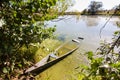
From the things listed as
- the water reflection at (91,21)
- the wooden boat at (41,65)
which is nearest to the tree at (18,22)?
the wooden boat at (41,65)

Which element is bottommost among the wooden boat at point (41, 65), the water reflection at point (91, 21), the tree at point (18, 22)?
the water reflection at point (91, 21)

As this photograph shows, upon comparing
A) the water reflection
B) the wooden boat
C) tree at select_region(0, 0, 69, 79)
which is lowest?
the water reflection

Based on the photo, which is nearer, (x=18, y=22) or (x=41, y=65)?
(x=18, y=22)

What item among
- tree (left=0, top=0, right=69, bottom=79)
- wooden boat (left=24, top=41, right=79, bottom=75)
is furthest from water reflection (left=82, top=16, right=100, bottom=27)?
tree (left=0, top=0, right=69, bottom=79)

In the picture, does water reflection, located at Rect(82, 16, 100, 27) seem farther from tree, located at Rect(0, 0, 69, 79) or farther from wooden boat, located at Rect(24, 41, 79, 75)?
tree, located at Rect(0, 0, 69, 79)

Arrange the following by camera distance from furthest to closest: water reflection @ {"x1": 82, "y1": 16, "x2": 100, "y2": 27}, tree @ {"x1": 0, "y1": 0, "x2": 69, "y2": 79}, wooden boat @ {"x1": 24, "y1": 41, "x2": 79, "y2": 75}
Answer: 1. water reflection @ {"x1": 82, "y1": 16, "x2": 100, "y2": 27}
2. wooden boat @ {"x1": 24, "y1": 41, "x2": 79, "y2": 75}
3. tree @ {"x1": 0, "y1": 0, "x2": 69, "y2": 79}

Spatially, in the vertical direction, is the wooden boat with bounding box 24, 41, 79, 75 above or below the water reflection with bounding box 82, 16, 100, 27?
above

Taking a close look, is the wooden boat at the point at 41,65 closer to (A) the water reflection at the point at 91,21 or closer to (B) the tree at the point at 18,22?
(B) the tree at the point at 18,22

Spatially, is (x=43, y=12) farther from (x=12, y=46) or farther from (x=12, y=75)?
(x=12, y=75)

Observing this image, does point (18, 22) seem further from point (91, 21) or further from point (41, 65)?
point (91, 21)

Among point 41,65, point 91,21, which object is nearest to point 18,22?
point 41,65

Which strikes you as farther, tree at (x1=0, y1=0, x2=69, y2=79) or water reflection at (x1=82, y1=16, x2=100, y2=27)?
water reflection at (x1=82, y1=16, x2=100, y2=27)

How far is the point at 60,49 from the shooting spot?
404 inches

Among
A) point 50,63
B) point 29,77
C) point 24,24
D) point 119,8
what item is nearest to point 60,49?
point 50,63
